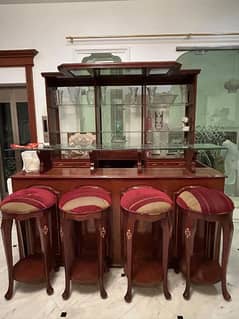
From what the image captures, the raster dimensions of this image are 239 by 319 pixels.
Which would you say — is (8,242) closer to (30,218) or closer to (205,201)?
(30,218)

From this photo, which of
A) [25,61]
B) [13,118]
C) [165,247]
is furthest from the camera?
[13,118]

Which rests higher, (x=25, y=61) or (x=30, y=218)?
(x=25, y=61)

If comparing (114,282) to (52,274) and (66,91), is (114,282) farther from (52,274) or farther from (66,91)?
(66,91)

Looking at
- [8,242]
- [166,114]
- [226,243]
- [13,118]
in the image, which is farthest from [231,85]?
[8,242]

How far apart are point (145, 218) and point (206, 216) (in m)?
0.48

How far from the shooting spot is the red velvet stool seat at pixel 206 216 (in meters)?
1.86

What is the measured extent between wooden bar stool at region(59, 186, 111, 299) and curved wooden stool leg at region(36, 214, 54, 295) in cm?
15

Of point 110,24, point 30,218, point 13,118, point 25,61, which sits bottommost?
point 30,218

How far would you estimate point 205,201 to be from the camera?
190 cm

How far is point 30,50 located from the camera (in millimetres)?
3559

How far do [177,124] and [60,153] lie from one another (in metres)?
1.68

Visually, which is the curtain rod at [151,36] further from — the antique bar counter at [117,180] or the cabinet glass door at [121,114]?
the antique bar counter at [117,180]

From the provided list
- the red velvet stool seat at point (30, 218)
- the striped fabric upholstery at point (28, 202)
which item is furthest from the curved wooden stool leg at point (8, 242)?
the striped fabric upholstery at point (28, 202)

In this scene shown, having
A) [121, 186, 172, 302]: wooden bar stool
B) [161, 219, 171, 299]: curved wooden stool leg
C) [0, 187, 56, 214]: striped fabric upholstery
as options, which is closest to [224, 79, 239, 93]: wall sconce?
[121, 186, 172, 302]: wooden bar stool
